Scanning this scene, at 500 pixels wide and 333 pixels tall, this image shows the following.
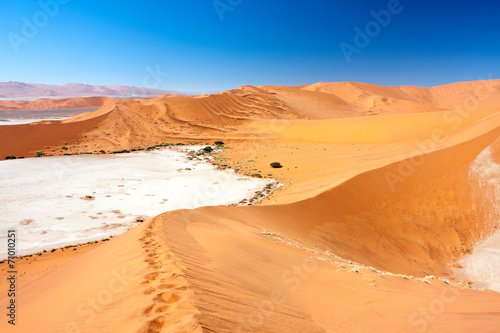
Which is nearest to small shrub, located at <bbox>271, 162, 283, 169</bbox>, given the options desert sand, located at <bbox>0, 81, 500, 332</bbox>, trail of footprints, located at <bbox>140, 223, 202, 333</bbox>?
desert sand, located at <bbox>0, 81, 500, 332</bbox>

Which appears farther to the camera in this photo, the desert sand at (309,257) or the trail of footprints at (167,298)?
the desert sand at (309,257)

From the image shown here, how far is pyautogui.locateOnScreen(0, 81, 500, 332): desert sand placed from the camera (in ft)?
8.98

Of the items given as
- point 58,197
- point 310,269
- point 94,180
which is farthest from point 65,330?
point 94,180

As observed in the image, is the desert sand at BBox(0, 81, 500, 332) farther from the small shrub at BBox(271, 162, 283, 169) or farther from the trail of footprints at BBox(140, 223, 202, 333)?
the small shrub at BBox(271, 162, 283, 169)

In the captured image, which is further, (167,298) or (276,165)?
(276,165)

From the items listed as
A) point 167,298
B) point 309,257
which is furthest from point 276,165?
point 167,298

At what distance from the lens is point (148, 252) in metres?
3.80

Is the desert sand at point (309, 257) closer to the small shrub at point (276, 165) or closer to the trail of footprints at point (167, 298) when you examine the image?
the trail of footprints at point (167, 298)

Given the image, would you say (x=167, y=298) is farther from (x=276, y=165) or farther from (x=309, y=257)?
(x=276, y=165)

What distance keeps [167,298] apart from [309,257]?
3577 millimetres

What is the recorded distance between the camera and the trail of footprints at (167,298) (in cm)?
222

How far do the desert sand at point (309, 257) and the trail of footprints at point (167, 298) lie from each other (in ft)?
0.04

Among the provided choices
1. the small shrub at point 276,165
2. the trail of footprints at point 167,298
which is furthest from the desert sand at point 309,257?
the small shrub at point 276,165

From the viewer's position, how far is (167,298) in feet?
8.56
